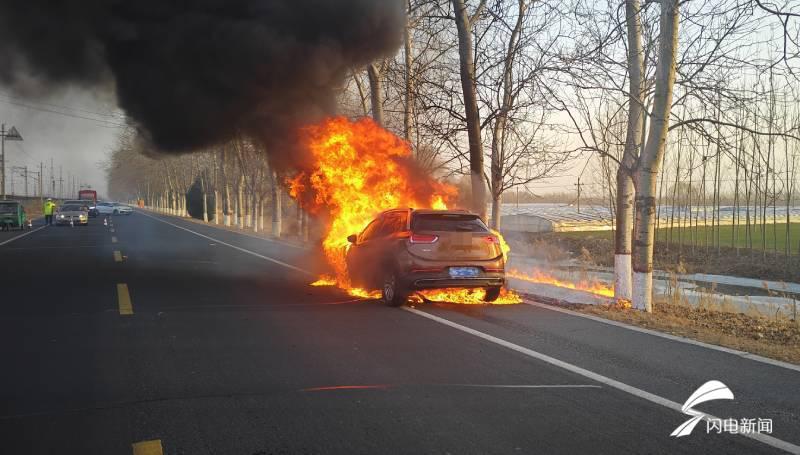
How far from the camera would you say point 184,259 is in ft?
57.0

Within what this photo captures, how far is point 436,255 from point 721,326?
13.8 feet

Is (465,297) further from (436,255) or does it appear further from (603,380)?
(603,380)

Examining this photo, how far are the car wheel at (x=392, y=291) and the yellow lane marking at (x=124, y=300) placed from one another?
3778 millimetres

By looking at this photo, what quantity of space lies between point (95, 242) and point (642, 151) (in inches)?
841

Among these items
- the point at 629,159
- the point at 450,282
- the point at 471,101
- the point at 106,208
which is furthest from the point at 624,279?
the point at 106,208

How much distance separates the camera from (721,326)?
8.57 m

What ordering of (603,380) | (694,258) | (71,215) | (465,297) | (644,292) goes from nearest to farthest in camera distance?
(603,380), (644,292), (465,297), (694,258), (71,215)

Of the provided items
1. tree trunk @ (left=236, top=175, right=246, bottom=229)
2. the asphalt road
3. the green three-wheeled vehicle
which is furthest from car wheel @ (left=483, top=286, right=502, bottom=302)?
tree trunk @ (left=236, top=175, right=246, bottom=229)

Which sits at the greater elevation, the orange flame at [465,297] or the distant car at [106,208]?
the distant car at [106,208]

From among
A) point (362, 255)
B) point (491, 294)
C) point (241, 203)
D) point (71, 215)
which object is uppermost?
point (241, 203)

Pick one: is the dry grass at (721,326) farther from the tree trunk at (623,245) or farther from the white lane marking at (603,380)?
the white lane marking at (603,380)

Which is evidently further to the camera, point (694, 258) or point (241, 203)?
point (241, 203)

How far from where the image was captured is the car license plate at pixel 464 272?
29.6 ft

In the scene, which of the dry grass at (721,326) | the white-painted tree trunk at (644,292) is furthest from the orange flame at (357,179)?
the white-painted tree trunk at (644,292)
